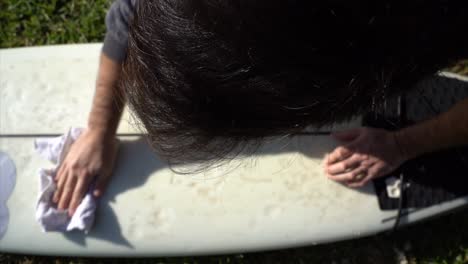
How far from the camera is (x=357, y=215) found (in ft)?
4.33

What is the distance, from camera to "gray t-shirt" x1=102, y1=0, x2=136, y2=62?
3.80ft

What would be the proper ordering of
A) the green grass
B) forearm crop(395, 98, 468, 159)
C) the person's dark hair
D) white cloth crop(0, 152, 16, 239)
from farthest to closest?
the green grass < white cloth crop(0, 152, 16, 239) < forearm crop(395, 98, 468, 159) < the person's dark hair

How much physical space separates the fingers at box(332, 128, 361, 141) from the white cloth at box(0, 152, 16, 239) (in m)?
1.05

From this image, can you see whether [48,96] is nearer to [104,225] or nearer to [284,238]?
[104,225]

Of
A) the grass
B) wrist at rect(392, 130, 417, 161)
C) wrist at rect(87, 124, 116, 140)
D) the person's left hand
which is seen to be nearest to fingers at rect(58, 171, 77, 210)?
wrist at rect(87, 124, 116, 140)

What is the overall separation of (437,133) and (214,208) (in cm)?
69

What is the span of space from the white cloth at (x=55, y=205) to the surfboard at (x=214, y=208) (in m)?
0.03

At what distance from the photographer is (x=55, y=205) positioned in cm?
135

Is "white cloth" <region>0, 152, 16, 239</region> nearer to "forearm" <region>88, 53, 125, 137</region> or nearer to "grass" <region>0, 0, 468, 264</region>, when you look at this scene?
"grass" <region>0, 0, 468, 264</region>

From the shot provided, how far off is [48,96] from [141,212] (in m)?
0.55

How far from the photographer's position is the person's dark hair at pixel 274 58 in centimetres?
54

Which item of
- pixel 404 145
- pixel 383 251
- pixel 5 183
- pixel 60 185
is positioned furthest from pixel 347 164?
pixel 5 183

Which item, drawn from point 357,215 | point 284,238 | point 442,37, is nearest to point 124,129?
point 284,238

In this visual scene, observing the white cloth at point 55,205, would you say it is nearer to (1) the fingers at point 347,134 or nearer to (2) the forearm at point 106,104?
(2) the forearm at point 106,104
